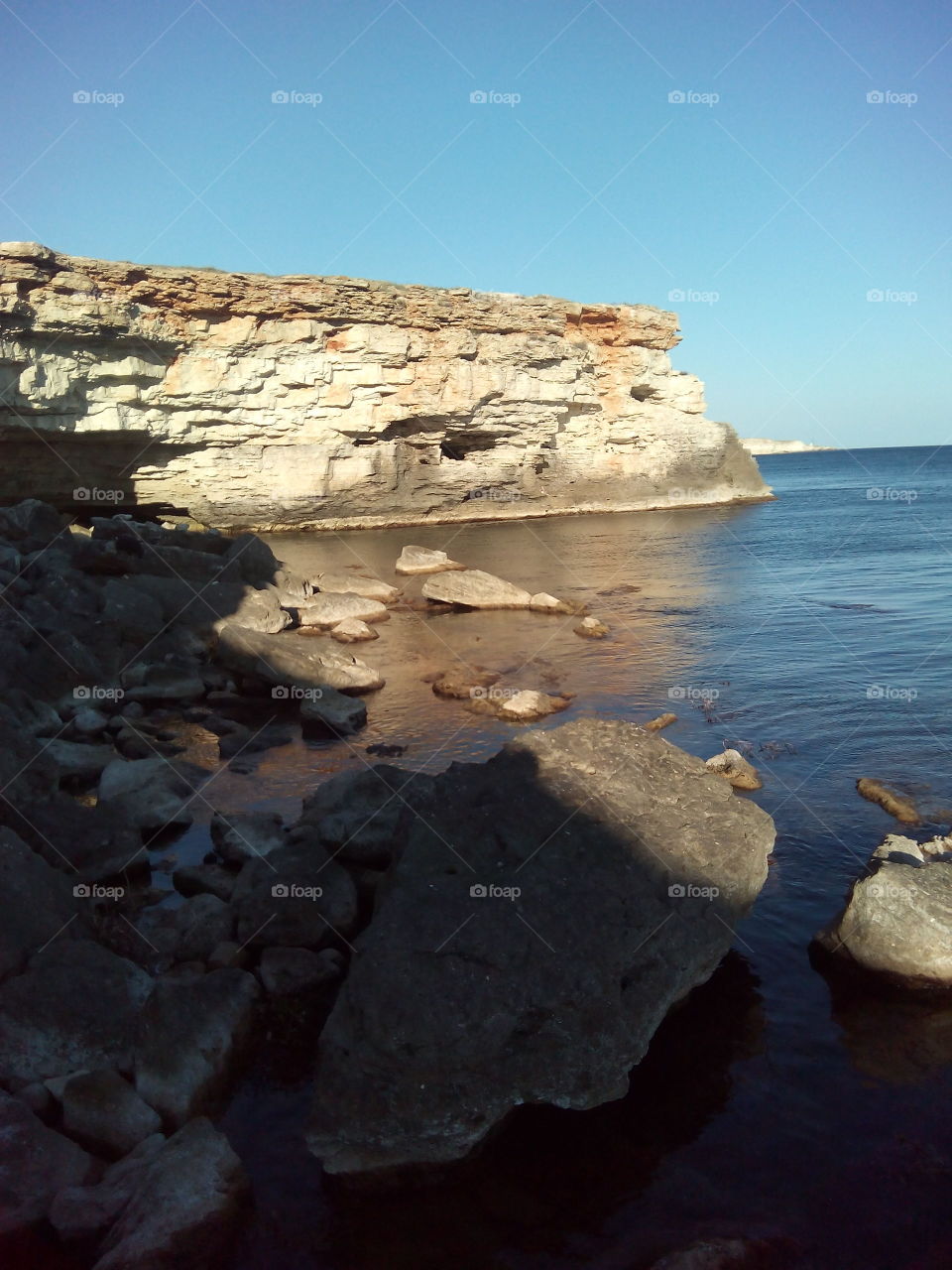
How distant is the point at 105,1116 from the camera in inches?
189

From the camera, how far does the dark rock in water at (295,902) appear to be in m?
6.52

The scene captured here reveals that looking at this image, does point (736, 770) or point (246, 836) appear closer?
point (246, 836)

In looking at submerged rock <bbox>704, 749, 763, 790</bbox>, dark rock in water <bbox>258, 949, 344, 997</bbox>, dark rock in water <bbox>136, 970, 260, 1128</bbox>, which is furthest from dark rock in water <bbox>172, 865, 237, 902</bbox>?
submerged rock <bbox>704, 749, 763, 790</bbox>

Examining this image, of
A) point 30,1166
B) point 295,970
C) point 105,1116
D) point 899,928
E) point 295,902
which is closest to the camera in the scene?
point 30,1166

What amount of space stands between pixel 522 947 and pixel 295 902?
205cm

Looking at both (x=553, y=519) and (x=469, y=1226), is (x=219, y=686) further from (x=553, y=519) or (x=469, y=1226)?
(x=553, y=519)

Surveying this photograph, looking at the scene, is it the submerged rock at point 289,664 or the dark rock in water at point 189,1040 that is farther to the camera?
the submerged rock at point 289,664

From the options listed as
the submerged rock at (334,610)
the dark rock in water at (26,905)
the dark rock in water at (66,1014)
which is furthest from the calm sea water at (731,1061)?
the dark rock in water at (26,905)

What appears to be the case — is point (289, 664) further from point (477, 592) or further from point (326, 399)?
point (326, 399)

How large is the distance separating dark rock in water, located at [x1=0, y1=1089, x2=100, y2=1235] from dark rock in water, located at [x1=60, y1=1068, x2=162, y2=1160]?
14cm

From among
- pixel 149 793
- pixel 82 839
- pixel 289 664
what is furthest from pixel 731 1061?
pixel 289 664

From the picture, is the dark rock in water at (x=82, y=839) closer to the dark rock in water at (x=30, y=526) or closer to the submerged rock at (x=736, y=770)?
the submerged rock at (x=736, y=770)

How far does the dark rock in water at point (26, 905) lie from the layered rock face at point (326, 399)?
2572cm

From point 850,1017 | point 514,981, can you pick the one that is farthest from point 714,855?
point 514,981
